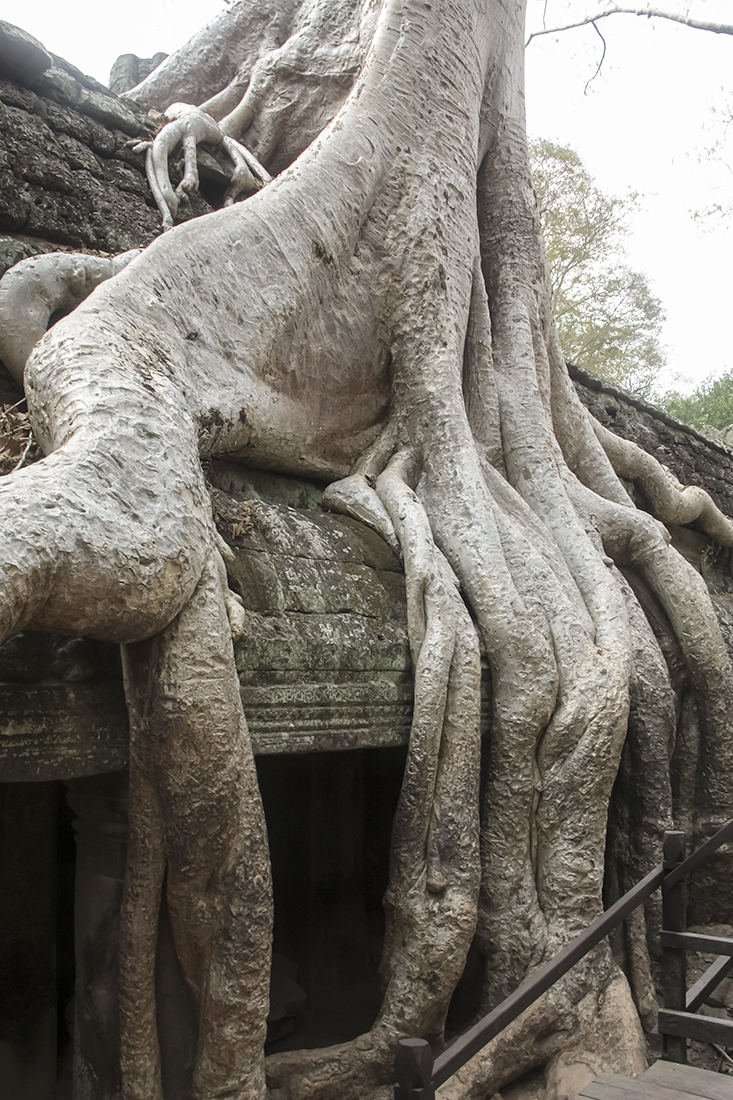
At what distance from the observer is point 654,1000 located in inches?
117

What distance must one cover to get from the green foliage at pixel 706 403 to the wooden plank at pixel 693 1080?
1324cm

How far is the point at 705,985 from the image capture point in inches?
84.8

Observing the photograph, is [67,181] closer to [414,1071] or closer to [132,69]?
[132,69]

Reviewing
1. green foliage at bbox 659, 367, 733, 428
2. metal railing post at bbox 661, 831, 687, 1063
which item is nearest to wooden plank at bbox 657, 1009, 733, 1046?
metal railing post at bbox 661, 831, 687, 1063

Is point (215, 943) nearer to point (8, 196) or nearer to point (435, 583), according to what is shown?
point (435, 583)

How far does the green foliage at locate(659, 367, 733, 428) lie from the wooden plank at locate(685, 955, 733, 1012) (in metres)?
12.8

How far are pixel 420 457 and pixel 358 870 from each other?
6.03 ft

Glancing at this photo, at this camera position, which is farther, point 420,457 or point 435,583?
point 420,457

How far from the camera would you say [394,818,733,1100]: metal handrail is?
1.24 metres

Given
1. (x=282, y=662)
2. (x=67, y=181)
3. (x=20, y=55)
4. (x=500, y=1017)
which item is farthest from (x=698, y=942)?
(x=20, y=55)

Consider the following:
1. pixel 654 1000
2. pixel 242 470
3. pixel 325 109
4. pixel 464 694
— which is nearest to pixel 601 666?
pixel 464 694

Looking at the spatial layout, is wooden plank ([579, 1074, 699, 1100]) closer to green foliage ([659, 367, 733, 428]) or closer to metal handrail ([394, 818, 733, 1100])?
metal handrail ([394, 818, 733, 1100])

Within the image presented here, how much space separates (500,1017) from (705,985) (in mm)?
965

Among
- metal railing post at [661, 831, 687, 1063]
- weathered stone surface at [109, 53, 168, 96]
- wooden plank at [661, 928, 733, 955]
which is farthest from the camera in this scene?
weathered stone surface at [109, 53, 168, 96]
